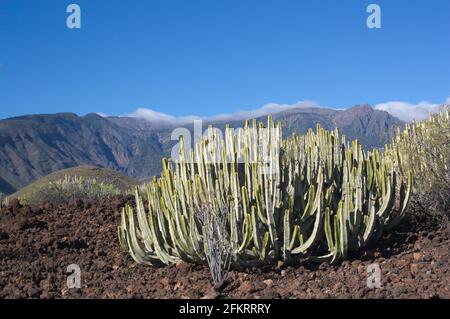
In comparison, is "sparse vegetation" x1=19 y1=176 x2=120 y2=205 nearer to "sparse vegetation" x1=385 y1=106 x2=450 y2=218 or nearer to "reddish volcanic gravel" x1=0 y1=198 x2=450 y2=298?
"reddish volcanic gravel" x1=0 y1=198 x2=450 y2=298

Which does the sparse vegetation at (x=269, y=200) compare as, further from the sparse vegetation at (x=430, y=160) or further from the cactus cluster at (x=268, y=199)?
the sparse vegetation at (x=430, y=160)

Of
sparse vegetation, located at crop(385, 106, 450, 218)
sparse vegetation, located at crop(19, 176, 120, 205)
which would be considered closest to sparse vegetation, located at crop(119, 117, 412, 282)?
sparse vegetation, located at crop(385, 106, 450, 218)

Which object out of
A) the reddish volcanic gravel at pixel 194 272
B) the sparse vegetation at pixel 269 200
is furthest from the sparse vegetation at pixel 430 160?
the sparse vegetation at pixel 269 200

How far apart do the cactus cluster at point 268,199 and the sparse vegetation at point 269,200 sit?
1 cm

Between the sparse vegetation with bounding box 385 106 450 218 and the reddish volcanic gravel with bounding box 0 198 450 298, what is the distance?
14.7 inches

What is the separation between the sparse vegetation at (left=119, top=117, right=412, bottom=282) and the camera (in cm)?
556

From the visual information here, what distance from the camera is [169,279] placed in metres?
5.52

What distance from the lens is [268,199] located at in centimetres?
555

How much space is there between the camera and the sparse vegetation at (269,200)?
5562 millimetres

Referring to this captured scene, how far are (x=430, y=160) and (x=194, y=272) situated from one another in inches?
159

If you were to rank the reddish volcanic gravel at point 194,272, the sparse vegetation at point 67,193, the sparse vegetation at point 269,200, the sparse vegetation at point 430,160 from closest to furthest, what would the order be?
the reddish volcanic gravel at point 194,272, the sparse vegetation at point 269,200, the sparse vegetation at point 430,160, the sparse vegetation at point 67,193

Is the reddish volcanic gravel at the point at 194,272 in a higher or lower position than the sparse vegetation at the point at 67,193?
lower
